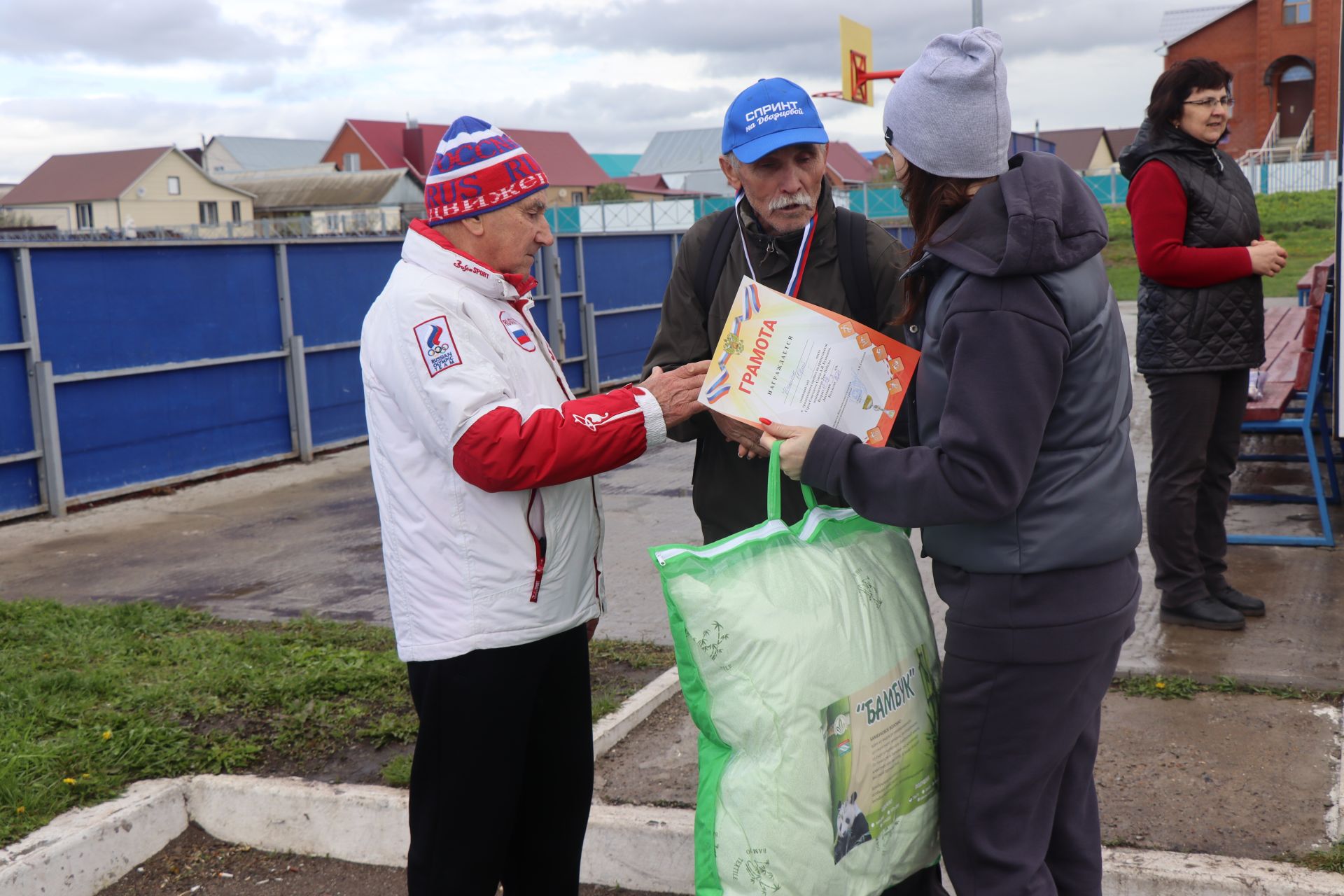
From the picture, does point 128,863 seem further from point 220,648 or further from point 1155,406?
point 1155,406

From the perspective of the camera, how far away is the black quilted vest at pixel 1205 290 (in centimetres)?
465

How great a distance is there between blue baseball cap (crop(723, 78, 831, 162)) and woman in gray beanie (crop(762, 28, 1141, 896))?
0.63m

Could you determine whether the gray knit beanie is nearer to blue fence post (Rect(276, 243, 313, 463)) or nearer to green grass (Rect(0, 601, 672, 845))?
green grass (Rect(0, 601, 672, 845))

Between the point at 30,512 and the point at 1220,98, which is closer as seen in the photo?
the point at 1220,98

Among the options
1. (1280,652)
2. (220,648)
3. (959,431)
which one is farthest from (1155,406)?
(220,648)

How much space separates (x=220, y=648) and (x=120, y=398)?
4.82 meters

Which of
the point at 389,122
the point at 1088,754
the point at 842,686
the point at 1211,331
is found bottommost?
the point at 1088,754

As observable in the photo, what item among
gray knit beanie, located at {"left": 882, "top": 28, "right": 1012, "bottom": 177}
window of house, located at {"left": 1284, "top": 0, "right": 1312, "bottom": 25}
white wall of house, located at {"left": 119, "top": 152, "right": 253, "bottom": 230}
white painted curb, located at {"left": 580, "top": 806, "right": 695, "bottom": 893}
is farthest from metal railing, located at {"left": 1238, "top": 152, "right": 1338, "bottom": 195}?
white wall of house, located at {"left": 119, "top": 152, "right": 253, "bottom": 230}

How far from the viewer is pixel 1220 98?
4582 millimetres

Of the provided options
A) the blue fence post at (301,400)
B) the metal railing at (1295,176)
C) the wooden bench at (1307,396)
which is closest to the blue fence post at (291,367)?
the blue fence post at (301,400)

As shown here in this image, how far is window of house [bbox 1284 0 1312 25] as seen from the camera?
Answer: 4622cm

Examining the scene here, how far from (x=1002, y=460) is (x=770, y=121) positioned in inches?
47.4

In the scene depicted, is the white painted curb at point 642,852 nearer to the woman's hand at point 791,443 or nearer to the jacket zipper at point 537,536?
the jacket zipper at point 537,536

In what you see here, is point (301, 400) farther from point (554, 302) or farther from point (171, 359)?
point (554, 302)
